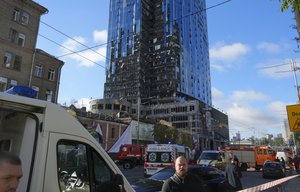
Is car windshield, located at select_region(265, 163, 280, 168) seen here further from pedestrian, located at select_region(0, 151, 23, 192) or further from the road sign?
pedestrian, located at select_region(0, 151, 23, 192)

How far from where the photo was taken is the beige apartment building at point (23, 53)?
3356cm

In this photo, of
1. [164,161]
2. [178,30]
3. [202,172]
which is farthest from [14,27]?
[178,30]

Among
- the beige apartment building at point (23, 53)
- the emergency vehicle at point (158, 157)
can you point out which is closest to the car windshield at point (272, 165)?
the emergency vehicle at point (158, 157)

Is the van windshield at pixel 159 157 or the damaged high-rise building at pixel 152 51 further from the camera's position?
the damaged high-rise building at pixel 152 51

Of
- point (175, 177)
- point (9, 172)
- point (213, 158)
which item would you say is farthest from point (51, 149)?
point (213, 158)

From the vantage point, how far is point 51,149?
347 cm

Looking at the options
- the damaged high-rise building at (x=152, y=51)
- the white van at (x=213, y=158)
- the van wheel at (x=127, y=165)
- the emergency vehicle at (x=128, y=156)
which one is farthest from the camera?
the damaged high-rise building at (x=152, y=51)

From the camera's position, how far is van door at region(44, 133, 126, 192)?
11.4 ft

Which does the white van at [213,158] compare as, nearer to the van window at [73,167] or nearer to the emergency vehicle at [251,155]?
the emergency vehicle at [251,155]

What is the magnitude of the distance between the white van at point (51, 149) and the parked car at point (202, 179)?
5244 millimetres

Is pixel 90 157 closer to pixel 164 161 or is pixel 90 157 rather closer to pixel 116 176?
pixel 116 176

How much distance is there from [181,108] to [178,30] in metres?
32.0

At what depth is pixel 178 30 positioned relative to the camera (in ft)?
399

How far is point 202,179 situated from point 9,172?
28.0ft
